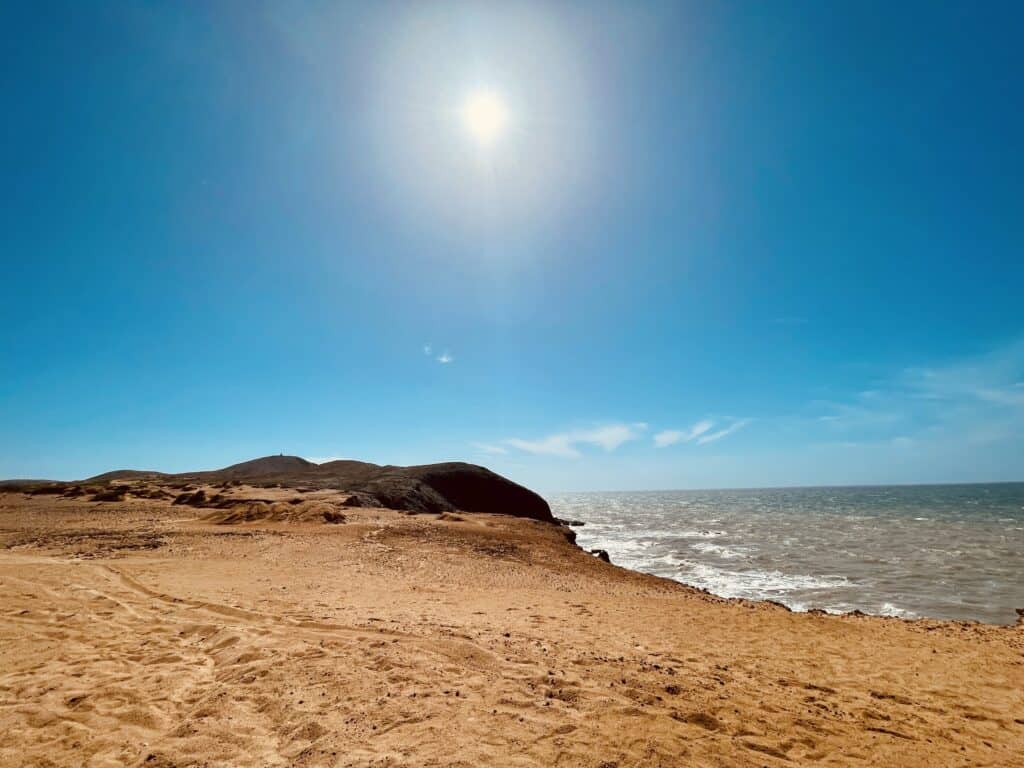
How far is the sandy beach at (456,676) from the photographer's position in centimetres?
567

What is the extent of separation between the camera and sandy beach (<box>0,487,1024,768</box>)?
18.6ft

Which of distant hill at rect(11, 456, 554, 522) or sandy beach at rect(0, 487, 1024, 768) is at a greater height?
distant hill at rect(11, 456, 554, 522)

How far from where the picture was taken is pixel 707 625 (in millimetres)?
12359

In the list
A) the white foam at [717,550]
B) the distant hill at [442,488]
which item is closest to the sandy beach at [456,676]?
the white foam at [717,550]

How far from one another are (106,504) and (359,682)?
39.0m

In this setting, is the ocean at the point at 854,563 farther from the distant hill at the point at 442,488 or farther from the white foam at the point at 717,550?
the distant hill at the point at 442,488

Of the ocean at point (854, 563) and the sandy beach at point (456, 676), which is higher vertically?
the sandy beach at point (456, 676)

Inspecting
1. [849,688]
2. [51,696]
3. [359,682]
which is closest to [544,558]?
[849,688]

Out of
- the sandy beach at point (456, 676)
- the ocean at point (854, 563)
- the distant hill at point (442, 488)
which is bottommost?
the ocean at point (854, 563)

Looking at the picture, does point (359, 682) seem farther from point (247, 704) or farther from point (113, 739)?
point (113, 739)

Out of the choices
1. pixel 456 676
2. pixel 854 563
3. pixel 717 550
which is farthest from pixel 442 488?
pixel 456 676

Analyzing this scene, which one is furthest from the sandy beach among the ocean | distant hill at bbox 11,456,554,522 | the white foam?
distant hill at bbox 11,456,554,522

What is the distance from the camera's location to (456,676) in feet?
24.3

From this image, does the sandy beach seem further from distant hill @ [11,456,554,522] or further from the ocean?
distant hill @ [11,456,554,522]
